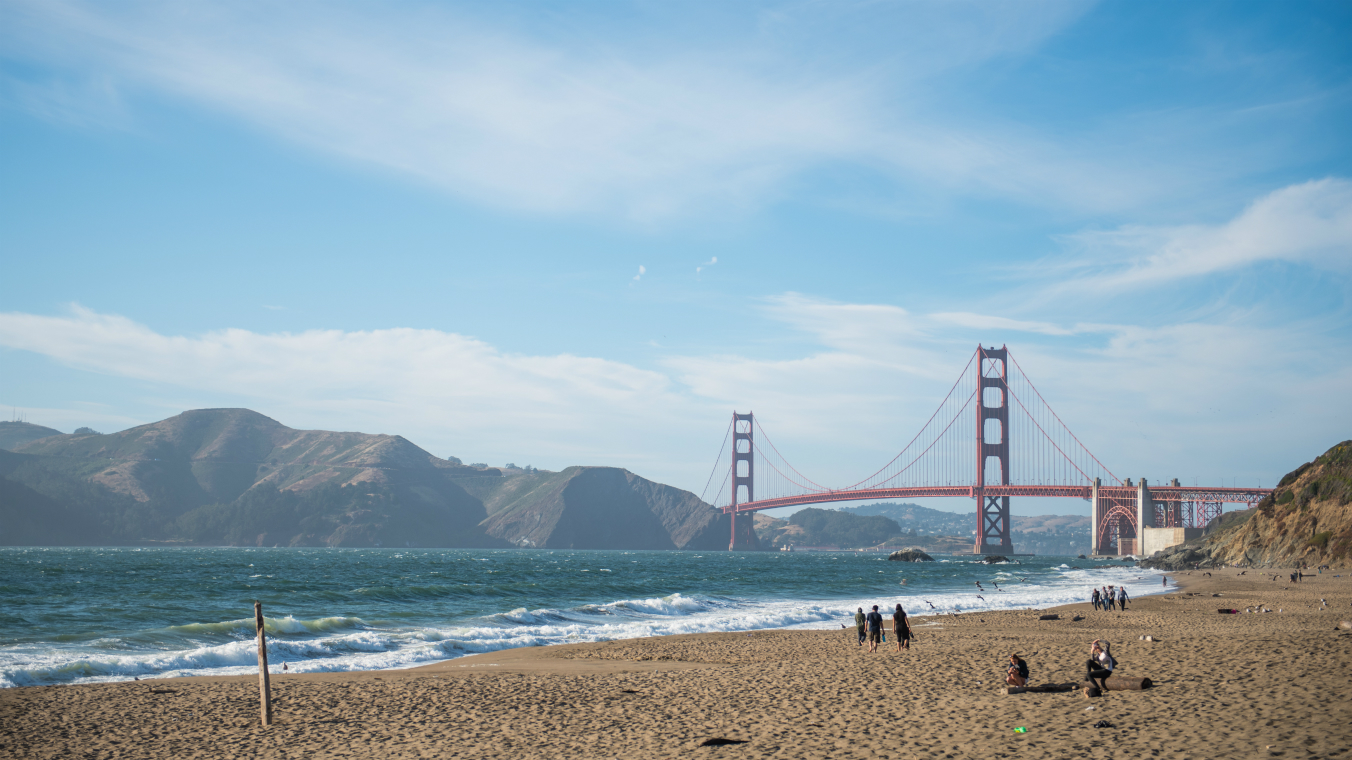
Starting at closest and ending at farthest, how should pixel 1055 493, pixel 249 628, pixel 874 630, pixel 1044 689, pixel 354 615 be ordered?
pixel 1044 689, pixel 874 630, pixel 249 628, pixel 354 615, pixel 1055 493

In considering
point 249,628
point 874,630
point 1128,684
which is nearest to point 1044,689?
point 1128,684

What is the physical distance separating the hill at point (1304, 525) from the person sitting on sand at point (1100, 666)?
166 feet

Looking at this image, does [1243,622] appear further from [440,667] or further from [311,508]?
[311,508]

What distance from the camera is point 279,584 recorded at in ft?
142

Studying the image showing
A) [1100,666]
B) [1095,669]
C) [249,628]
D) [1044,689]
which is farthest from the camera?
[249,628]

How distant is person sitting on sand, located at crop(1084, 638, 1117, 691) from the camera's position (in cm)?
1196

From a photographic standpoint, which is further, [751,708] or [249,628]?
[249,628]

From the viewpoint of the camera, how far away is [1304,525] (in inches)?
2290

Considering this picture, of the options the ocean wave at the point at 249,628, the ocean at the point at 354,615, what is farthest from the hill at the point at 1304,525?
the ocean wave at the point at 249,628

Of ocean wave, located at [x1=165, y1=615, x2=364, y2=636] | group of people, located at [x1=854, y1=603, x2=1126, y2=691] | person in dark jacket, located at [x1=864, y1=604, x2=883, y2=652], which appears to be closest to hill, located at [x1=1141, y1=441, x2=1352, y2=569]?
group of people, located at [x1=854, y1=603, x2=1126, y2=691]

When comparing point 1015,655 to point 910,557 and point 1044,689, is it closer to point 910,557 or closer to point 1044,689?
point 1044,689

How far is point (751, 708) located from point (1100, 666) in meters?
5.07

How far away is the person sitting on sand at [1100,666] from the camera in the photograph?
471 inches

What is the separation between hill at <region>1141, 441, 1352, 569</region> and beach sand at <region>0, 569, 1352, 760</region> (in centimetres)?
4485
